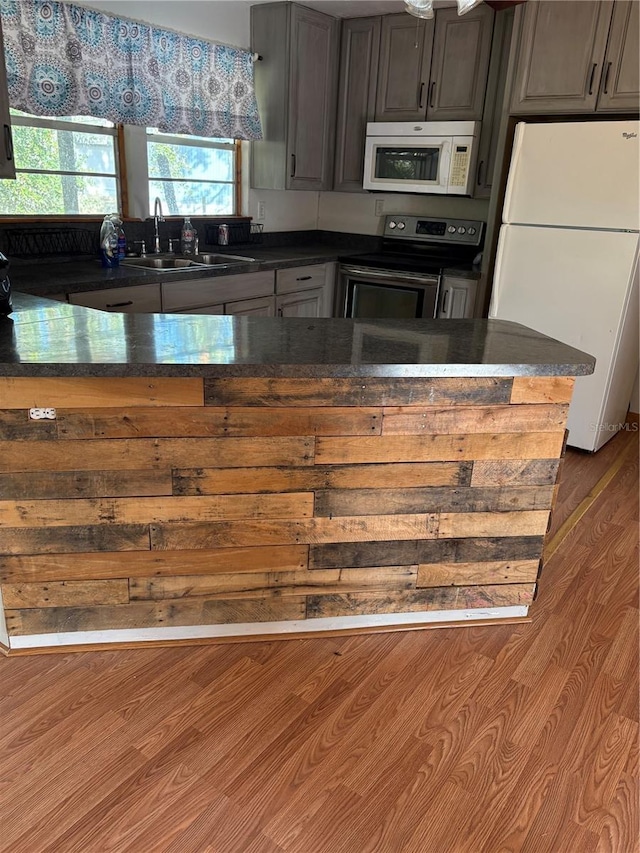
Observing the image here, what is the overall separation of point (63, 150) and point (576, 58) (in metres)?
2.68

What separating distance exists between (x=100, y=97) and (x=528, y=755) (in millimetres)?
3451

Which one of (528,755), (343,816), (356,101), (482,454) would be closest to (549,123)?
(356,101)

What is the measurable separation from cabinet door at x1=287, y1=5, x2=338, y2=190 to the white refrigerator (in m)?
1.52

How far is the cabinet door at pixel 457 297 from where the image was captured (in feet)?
12.8

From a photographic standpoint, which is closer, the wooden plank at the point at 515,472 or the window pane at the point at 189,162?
the wooden plank at the point at 515,472

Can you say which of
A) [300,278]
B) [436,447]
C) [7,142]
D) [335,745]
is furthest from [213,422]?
[300,278]

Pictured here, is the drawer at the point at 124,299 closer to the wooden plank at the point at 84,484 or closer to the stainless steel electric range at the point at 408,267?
the wooden plank at the point at 84,484

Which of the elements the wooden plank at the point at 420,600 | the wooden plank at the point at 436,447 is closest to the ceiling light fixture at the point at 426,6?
the wooden plank at the point at 436,447

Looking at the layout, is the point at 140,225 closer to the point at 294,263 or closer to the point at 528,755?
the point at 294,263

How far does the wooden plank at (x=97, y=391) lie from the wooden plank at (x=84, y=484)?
0.67ft

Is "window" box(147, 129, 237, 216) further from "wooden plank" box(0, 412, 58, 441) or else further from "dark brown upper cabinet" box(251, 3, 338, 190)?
"wooden plank" box(0, 412, 58, 441)

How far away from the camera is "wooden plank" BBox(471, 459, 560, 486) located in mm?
1967

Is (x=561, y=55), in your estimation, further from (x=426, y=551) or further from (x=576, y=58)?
(x=426, y=551)

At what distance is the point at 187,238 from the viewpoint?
3.96 m
